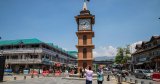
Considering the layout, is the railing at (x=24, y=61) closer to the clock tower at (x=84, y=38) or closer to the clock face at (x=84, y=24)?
the clock tower at (x=84, y=38)

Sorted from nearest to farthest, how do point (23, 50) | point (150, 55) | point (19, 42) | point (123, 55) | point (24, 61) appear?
point (150, 55), point (24, 61), point (23, 50), point (19, 42), point (123, 55)

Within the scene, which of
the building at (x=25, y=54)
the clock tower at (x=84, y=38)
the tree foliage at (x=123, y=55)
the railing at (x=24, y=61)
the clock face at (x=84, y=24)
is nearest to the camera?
the clock tower at (x=84, y=38)

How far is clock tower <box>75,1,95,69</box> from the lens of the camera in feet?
120

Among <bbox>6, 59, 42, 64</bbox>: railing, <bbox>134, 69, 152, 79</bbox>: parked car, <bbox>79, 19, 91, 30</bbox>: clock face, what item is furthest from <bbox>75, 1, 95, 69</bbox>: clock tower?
<bbox>6, 59, 42, 64</bbox>: railing

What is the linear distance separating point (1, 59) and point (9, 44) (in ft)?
147

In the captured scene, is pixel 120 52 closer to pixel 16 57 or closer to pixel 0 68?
pixel 16 57

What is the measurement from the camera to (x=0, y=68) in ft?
74.2

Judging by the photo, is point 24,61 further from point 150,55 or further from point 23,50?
Answer: point 150,55

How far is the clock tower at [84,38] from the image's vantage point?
36469 mm

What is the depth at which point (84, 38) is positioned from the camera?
37.2m

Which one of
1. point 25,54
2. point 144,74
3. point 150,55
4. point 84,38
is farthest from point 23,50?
point 144,74

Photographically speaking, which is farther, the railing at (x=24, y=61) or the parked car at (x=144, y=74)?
the railing at (x=24, y=61)

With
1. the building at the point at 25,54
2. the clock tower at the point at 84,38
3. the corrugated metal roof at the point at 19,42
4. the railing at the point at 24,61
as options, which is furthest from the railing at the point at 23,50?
the clock tower at the point at 84,38

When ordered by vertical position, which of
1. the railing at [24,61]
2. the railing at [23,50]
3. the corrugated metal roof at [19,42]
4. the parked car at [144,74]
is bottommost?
the parked car at [144,74]
